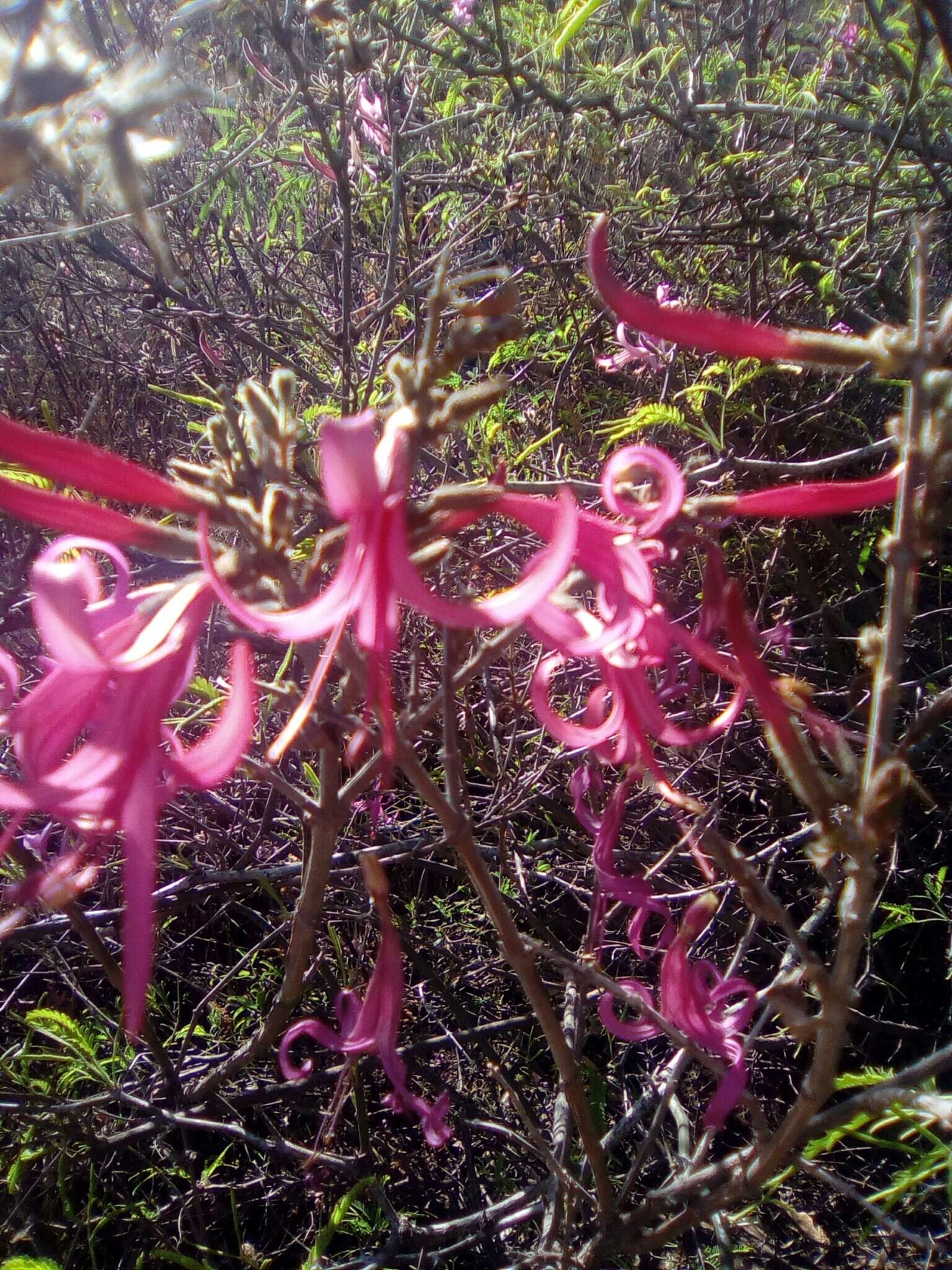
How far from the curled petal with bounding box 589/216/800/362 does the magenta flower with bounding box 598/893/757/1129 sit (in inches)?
17.5

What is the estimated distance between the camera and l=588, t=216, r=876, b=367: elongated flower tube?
0.47 metres

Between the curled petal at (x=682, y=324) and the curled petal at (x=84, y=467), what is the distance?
0.90ft

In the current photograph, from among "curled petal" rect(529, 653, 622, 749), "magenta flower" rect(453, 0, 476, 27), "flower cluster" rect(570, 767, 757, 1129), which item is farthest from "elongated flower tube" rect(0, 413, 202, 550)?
"magenta flower" rect(453, 0, 476, 27)

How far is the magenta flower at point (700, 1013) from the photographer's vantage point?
72 centimetres

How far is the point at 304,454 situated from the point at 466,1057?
1.13 meters

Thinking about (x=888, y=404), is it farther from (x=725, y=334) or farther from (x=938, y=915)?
(x=725, y=334)

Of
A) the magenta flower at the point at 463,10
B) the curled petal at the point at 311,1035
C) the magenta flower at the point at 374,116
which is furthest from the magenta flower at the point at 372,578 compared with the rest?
the magenta flower at the point at 463,10

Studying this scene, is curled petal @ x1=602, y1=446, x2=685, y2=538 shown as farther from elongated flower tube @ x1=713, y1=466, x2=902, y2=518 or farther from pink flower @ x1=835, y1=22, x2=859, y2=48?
pink flower @ x1=835, y1=22, x2=859, y2=48

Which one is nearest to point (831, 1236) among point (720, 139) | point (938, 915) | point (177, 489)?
point (938, 915)

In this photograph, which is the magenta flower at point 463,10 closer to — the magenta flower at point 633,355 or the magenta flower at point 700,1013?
the magenta flower at point 633,355

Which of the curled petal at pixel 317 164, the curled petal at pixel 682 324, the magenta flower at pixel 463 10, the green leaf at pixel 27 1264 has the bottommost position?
the green leaf at pixel 27 1264

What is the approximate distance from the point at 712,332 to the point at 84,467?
37cm

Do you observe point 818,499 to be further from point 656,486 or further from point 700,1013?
point 700,1013

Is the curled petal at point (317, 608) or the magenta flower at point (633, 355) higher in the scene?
the magenta flower at point (633, 355)
